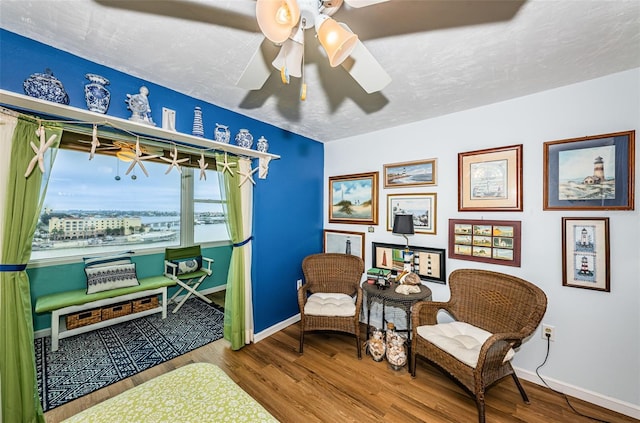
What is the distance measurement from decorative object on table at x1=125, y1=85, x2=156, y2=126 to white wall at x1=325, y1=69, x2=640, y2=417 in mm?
2714

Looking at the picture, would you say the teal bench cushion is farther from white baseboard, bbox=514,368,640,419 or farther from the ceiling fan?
white baseboard, bbox=514,368,640,419

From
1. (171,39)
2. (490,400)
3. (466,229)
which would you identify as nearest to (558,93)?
(466,229)

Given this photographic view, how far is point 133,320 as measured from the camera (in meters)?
3.24

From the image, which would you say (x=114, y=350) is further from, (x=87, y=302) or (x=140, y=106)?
(x=140, y=106)

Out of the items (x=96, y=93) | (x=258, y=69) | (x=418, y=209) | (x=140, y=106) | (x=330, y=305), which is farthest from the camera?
(x=418, y=209)

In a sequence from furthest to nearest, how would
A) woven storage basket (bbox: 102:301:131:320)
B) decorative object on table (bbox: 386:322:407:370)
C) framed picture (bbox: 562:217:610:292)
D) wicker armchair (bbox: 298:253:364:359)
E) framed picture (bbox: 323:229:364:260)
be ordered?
framed picture (bbox: 323:229:364:260), woven storage basket (bbox: 102:301:131:320), wicker armchair (bbox: 298:253:364:359), decorative object on table (bbox: 386:322:407:370), framed picture (bbox: 562:217:610:292)

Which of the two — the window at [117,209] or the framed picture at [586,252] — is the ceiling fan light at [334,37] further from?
the window at [117,209]

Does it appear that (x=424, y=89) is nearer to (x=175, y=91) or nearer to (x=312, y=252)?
(x=175, y=91)

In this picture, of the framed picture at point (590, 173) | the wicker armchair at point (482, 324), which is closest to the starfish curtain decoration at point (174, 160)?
the wicker armchair at point (482, 324)

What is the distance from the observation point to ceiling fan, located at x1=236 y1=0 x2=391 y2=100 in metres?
0.90

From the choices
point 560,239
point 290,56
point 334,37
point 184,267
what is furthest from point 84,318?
point 560,239

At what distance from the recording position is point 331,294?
297 centimetres

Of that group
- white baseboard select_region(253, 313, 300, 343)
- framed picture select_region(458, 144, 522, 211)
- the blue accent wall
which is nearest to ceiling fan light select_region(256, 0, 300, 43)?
the blue accent wall

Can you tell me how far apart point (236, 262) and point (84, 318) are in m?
1.96
